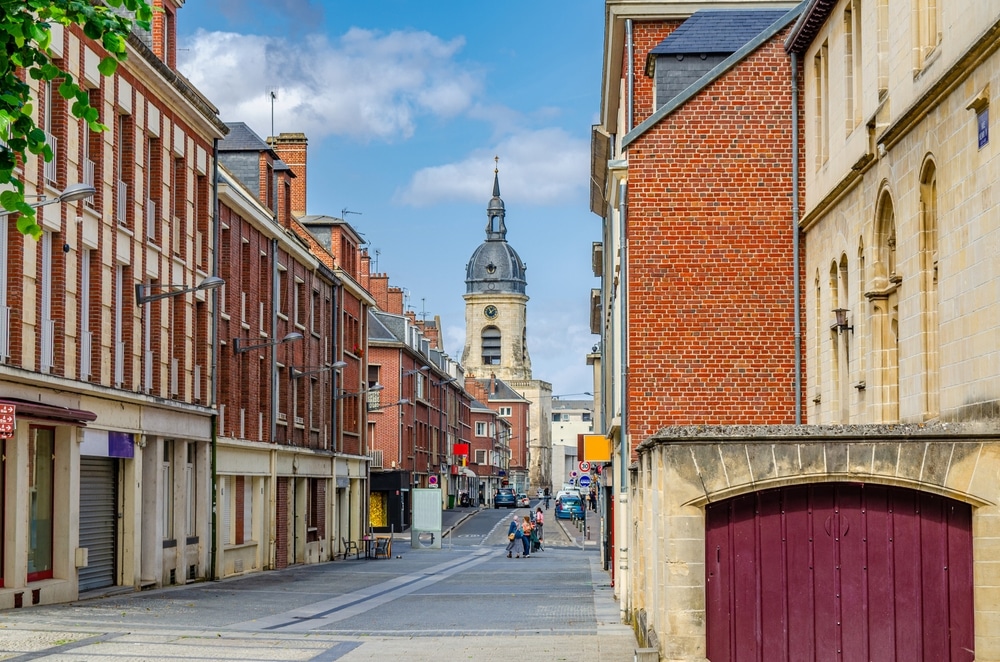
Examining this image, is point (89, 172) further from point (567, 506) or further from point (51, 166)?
point (567, 506)

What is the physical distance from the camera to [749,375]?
20.8 m

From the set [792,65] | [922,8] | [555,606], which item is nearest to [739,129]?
[792,65]

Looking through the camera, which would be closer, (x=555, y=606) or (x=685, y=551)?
(x=685, y=551)

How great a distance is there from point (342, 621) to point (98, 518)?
7.66m

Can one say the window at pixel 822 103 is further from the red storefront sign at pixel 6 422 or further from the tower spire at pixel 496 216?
the tower spire at pixel 496 216

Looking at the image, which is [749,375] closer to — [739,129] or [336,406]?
[739,129]

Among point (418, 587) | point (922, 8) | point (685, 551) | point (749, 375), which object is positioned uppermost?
point (922, 8)

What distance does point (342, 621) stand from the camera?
20.8 meters

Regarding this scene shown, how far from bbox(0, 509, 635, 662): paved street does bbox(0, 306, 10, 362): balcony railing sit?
3.60 metres

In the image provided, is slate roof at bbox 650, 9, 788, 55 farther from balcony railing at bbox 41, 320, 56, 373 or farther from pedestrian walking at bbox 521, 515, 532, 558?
pedestrian walking at bbox 521, 515, 532, 558

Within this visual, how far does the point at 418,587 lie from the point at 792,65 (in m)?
13.9

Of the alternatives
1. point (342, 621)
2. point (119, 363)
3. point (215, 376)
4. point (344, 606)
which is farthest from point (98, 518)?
A: point (342, 621)

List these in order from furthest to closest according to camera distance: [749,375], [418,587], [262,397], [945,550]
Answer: [262,397]
[418,587]
[749,375]
[945,550]

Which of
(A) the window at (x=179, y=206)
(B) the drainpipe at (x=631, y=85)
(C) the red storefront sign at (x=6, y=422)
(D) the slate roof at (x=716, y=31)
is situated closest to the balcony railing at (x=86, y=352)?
(A) the window at (x=179, y=206)
